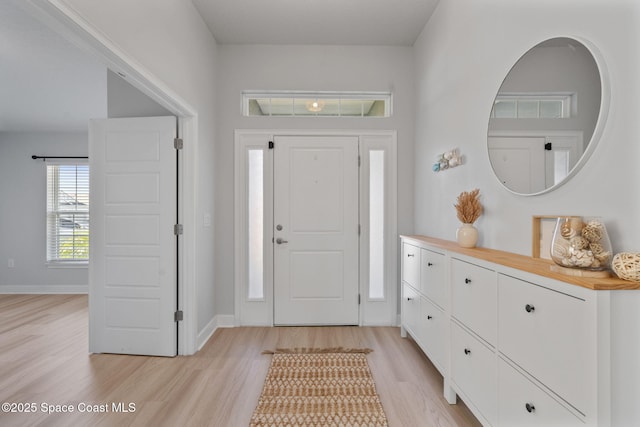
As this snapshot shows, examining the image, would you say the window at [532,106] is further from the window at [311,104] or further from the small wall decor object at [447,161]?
the window at [311,104]

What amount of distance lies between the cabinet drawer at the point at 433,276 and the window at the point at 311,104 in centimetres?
177

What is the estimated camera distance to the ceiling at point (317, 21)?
8.61 feet

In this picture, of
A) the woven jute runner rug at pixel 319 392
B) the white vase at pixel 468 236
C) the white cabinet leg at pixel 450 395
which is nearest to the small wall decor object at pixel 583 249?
the white vase at pixel 468 236

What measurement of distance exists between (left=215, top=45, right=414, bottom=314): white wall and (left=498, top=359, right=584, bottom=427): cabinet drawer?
1993mm

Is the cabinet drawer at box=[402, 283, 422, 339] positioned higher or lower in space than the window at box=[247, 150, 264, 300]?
lower

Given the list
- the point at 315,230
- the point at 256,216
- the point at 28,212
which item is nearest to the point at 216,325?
the point at 256,216

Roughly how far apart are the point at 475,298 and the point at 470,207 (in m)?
0.64

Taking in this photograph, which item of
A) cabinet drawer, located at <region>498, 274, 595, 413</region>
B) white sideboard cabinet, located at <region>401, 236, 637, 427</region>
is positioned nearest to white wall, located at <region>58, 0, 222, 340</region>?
white sideboard cabinet, located at <region>401, 236, 637, 427</region>

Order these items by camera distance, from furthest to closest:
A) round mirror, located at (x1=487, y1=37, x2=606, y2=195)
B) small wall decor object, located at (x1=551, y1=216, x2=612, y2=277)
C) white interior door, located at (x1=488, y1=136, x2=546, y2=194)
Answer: white interior door, located at (x1=488, y1=136, x2=546, y2=194)
round mirror, located at (x1=487, y1=37, x2=606, y2=195)
small wall decor object, located at (x1=551, y1=216, x2=612, y2=277)

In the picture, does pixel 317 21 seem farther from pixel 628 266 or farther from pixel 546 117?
pixel 628 266

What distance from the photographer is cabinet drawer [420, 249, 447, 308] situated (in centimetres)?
197

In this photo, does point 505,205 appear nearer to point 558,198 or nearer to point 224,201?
point 558,198

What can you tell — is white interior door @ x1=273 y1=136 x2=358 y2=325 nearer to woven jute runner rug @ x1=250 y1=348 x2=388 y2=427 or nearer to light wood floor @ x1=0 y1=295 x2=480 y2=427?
light wood floor @ x1=0 y1=295 x2=480 y2=427

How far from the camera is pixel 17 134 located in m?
4.89
